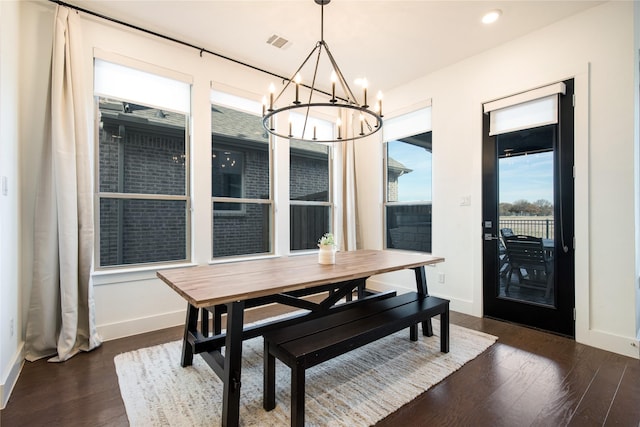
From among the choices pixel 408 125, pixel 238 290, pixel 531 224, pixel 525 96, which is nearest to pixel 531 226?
pixel 531 224

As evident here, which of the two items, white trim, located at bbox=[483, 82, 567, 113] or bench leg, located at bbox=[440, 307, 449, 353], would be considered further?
white trim, located at bbox=[483, 82, 567, 113]

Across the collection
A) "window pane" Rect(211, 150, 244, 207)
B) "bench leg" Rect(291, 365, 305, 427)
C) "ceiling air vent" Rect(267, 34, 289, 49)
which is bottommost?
"bench leg" Rect(291, 365, 305, 427)

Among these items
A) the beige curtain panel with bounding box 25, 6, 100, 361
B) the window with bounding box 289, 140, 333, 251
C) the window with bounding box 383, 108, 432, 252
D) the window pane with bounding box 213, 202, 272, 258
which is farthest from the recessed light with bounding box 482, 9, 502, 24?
the beige curtain panel with bounding box 25, 6, 100, 361

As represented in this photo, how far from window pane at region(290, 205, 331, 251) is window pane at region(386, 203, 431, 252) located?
990mm

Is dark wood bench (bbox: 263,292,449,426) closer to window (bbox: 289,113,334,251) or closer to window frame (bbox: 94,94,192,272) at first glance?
window frame (bbox: 94,94,192,272)

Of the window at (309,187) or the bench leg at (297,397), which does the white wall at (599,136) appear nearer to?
the window at (309,187)

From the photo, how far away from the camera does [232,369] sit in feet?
5.36

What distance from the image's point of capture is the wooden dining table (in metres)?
1.60

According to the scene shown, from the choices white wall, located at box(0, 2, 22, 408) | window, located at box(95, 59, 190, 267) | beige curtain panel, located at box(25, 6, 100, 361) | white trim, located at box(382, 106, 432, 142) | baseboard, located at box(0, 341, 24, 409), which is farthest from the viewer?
white trim, located at box(382, 106, 432, 142)

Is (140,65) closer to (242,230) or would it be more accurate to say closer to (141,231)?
(141,231)

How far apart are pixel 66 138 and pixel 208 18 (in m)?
1.68

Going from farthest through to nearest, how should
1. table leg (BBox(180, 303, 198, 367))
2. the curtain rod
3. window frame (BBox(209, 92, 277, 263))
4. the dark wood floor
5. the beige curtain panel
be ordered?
1. window frame (BBox(209, 92, 277, 263))
2. the curtain rod
3. the beige curtain panel
4. table leg (BBox(180, 303, 198, 367))
5. the dark wood floor

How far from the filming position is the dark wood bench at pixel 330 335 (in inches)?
62.3

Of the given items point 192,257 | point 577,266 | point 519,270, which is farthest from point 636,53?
point 192,257
